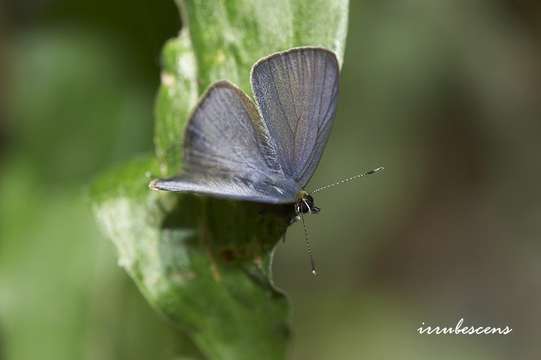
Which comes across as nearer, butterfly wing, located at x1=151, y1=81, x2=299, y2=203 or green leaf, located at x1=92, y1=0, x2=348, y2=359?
butterfly wing, located at x1=151, y1=81, x2=299, y2=203

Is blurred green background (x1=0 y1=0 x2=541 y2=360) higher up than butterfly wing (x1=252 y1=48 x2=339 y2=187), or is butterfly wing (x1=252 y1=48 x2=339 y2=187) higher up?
butterfly wing (x1=252 y1=48 x2=339 y2=187)

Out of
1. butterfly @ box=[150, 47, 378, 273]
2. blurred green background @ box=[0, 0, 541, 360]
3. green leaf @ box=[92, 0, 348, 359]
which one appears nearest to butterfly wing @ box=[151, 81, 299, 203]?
butterfly @ box=[150, 47, 378, 273]

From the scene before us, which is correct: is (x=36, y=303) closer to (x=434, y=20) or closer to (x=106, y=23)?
(x=106, y=23)

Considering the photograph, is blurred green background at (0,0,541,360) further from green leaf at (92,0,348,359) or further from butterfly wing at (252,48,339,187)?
butterfly wing at (252,48,339,187)

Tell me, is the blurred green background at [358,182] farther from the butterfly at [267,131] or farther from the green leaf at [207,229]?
the butterfly at [267,131]

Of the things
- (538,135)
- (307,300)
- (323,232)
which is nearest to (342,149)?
(323,232)

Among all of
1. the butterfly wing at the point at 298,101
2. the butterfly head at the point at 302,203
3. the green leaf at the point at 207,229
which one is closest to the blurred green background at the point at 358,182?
the green leaf at the point at 207,229
